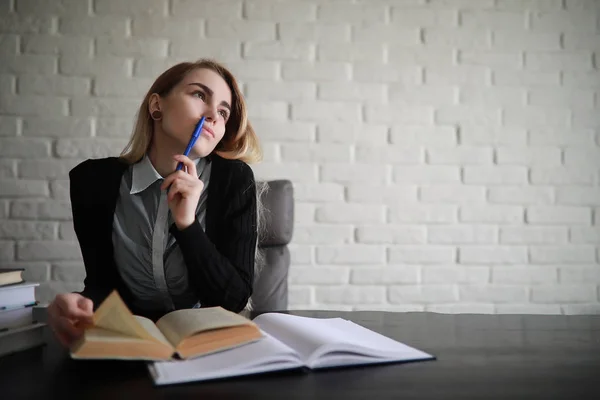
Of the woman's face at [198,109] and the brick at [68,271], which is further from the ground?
the woman's face at [198,109]

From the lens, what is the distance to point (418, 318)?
1.05m

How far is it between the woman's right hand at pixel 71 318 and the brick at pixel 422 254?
142cm

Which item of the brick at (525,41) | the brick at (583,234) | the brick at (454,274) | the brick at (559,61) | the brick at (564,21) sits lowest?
the brick at (454,274)

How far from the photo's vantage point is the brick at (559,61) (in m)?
2.09

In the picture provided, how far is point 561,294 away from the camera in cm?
207

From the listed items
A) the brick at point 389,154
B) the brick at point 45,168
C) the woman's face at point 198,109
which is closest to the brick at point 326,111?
the brick at point 389,154

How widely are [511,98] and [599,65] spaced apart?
1.17 feet

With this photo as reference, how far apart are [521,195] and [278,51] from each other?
1.01 metres

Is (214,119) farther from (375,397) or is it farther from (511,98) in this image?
(511,98)

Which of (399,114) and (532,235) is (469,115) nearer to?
(399,114)

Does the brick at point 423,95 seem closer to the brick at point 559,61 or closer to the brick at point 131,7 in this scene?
the brick at point 559,61

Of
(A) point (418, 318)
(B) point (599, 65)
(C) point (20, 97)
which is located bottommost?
(A) point (418, 318)

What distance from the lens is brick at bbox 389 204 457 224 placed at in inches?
79.8

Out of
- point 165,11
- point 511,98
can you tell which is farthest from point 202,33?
point 511,98
